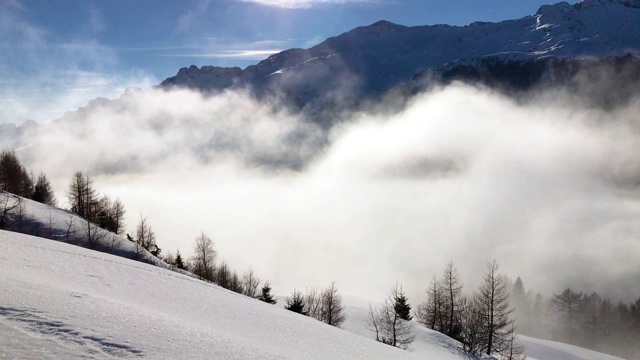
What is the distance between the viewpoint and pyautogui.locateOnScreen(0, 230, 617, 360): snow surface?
219 inches

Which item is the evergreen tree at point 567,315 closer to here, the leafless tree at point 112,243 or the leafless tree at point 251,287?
the leafless tree at point 251,287

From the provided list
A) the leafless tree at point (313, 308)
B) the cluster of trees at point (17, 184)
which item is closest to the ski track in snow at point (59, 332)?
the leafless tree at point (313, 308)

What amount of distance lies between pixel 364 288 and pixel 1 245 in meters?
149

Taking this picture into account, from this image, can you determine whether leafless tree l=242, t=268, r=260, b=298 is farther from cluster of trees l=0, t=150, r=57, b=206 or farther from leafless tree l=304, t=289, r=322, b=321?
cluster of trees l=0, t=150, r=57, b=206

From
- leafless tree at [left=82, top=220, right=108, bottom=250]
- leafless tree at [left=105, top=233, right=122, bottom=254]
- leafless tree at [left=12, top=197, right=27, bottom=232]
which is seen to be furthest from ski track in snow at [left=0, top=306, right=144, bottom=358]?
leafless tree at [left=12, top=197, right=27, bottom=232]

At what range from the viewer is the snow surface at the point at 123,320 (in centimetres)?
556

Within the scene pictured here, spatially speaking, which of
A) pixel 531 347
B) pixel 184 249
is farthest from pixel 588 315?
pixel 184 249

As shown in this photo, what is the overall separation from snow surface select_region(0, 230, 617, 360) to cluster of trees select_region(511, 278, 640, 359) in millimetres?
109711

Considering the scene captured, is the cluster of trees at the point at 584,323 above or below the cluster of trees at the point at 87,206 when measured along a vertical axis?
below

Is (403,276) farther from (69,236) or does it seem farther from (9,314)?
(9,314)

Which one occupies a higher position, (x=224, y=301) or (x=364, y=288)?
(x=224, y=301)

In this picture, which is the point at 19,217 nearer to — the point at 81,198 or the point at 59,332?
the point at 81,198

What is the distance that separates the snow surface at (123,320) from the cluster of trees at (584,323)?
360 feet

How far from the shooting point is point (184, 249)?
606 feet
